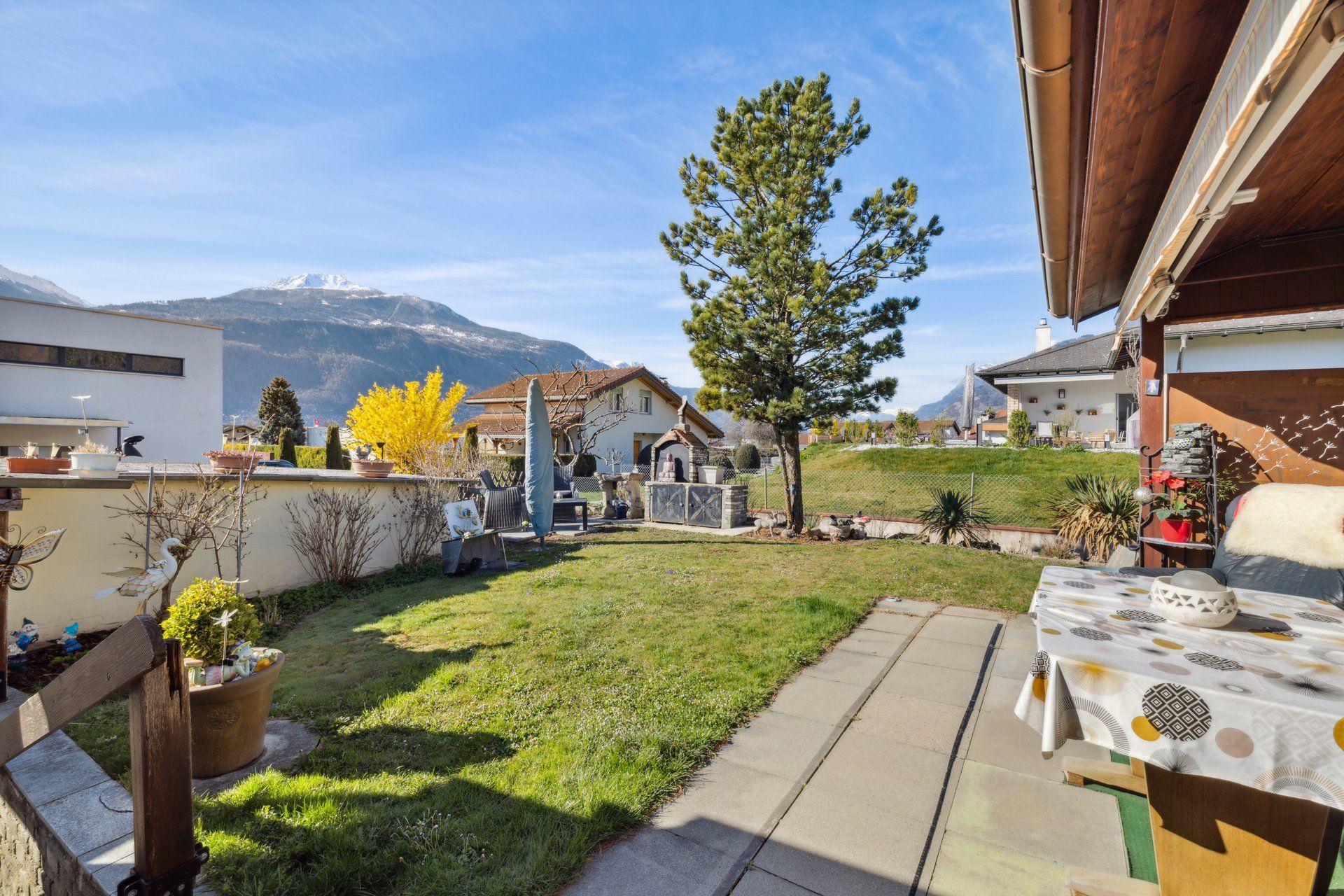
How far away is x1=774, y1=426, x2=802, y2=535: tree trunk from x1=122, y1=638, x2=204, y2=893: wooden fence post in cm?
961

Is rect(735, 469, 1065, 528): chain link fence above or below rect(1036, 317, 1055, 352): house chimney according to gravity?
below

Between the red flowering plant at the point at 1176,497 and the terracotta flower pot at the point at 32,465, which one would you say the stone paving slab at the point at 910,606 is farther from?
the terracotta flower pot at the point at 32,465

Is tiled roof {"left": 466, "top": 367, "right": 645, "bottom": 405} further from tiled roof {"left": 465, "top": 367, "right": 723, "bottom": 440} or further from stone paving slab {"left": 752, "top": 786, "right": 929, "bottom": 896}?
stone paving slab {"left": 752, "top": 786, "right": 929, "bottom": 896}

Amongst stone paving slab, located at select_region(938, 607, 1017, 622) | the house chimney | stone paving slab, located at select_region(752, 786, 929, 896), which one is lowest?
stone paving slab, located at select_region(938, 607, 1017, 622)

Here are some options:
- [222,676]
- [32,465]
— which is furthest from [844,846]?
[32,465]

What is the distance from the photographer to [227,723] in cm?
273

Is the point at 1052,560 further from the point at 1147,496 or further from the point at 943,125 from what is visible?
the point at 943,125

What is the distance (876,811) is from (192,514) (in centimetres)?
600

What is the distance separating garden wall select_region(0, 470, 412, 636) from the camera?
4.51 m

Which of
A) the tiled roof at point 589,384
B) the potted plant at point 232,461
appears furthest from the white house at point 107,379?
the potted plant at point 232,461

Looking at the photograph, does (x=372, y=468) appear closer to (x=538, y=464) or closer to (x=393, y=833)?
(x=538, y=464)

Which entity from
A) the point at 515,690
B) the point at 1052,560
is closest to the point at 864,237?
the point at 1052,560

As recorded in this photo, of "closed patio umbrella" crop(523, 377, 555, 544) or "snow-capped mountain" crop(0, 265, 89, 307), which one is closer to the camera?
"closed patio umbrella" crop(523, 377, 555, 544)

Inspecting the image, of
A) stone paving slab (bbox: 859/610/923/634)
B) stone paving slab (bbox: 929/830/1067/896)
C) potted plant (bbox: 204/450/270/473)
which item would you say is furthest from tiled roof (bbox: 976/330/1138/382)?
potted plant (bbox: 204/450/270/473)
